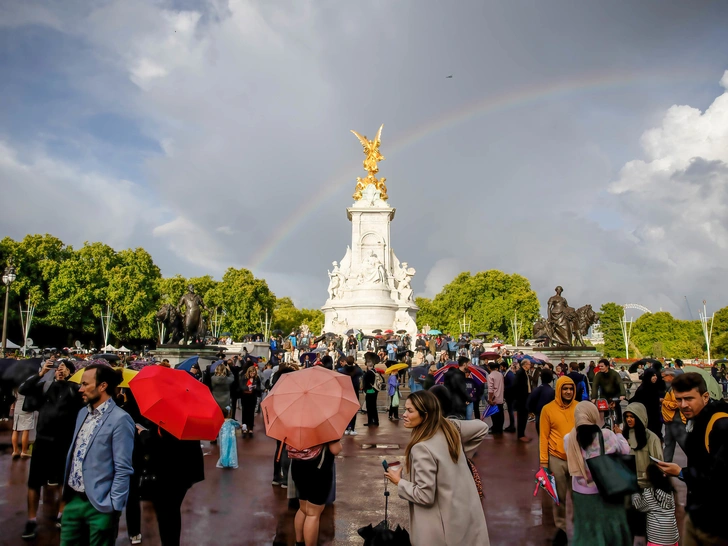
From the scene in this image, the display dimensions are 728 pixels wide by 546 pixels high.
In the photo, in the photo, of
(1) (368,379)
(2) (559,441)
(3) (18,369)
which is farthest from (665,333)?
(3) (18,369)

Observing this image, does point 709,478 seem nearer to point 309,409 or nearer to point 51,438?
point 309,409

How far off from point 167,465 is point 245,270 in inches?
2951

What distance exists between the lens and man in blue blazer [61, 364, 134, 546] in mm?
4465

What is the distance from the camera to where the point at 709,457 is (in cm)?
385

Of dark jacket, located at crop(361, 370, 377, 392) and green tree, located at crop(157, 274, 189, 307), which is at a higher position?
green tree, located at crop(157, 274, 189, 307)

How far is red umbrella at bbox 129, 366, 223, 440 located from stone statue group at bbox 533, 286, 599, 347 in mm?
24200

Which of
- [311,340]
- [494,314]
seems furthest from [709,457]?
[494,314]

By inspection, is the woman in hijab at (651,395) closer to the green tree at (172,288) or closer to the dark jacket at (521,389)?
the dark jacket at (521,389)

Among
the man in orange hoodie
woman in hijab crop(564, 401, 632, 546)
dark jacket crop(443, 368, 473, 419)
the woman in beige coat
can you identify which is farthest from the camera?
dark jacket crop(443, 368, 473, 419)

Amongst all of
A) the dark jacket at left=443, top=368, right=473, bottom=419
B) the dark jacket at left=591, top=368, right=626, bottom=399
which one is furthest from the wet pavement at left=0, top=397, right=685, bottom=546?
the dark jacket at left=591, top=368, right=626, bottom=399

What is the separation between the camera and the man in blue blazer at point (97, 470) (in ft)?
14.6

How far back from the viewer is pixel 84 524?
14.9 ft

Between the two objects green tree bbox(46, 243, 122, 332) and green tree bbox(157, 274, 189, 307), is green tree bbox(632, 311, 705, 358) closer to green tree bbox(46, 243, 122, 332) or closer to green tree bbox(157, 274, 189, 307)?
green tree bbox(157, 274, 189, 307)

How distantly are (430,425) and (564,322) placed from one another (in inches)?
982
